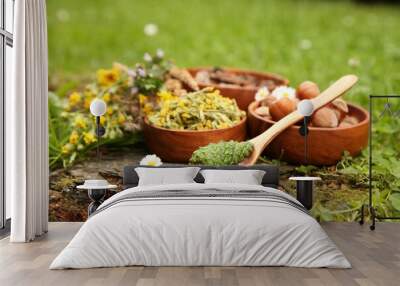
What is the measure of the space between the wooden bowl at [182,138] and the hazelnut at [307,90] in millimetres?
602

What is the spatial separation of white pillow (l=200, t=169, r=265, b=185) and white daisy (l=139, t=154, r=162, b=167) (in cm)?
57

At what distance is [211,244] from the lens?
3.55 meters

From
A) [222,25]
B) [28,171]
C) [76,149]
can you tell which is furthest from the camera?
[222,25]

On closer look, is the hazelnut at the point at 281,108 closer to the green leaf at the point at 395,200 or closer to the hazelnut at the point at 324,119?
the hazelnut at the point at 324,119

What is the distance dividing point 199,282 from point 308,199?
207 centimetres

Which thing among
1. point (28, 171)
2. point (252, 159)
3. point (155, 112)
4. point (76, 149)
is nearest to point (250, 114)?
point (252, 159)

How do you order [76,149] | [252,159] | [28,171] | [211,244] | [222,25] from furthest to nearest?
1. [222,25]
2. [76,149]
3. [252,159]
4. [28,171]
5. [211,244]

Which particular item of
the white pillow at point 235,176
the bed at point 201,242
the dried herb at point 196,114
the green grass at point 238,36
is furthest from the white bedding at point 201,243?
the green grass at point 238,36

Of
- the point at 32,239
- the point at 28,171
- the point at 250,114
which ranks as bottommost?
the point at 32,239

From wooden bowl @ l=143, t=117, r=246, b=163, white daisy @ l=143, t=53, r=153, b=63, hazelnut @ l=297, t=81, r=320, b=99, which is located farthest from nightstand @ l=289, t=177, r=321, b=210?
white daisy @ l=143, t=53, r=153, b=63

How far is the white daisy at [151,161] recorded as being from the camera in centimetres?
Answer: 538

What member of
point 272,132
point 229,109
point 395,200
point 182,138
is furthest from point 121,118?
point 395,200

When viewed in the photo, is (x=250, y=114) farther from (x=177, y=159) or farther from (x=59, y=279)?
(x=59, y=279)

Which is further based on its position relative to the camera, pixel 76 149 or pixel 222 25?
pixel 222 25
